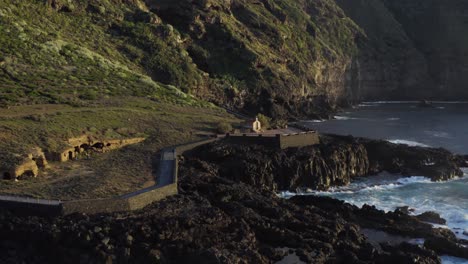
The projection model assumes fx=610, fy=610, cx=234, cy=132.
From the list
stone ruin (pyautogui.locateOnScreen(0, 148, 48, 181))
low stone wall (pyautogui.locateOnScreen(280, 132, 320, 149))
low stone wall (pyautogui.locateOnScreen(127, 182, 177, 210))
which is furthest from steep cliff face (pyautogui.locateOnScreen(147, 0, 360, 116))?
low stone wall (pyautogui.locateOnScreen(127, 182, 177, 210))

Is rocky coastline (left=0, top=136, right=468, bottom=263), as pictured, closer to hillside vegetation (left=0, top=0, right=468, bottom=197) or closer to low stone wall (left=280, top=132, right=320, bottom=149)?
low stone wall (left=280, top=132, right=320, bottom=149)

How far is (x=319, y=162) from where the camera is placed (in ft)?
177

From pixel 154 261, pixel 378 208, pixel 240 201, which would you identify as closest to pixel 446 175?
pixel 378 208

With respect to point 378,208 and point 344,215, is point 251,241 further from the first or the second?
point 378,208

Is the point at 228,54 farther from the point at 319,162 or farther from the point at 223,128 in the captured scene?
the point at 319,162

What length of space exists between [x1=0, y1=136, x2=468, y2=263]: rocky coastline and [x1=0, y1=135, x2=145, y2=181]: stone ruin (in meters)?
5.97

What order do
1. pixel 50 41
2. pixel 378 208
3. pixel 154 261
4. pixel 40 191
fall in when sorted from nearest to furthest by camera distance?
pixel 154 261 → pixel 40 191 → pixel 378 208 → pixel 50 41

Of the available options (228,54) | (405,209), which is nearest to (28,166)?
(405,209)

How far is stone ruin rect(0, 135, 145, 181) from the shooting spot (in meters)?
37.6

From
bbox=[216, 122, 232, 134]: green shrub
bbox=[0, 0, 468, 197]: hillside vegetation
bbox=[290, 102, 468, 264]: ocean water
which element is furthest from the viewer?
bbox=[216, 122, 232, 134]: green shrub

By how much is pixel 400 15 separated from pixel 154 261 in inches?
6107

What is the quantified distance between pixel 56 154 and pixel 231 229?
A: 52.5ft

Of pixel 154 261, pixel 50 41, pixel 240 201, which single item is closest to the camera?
pixel 154 261

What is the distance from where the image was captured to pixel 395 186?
5416 centimetres
